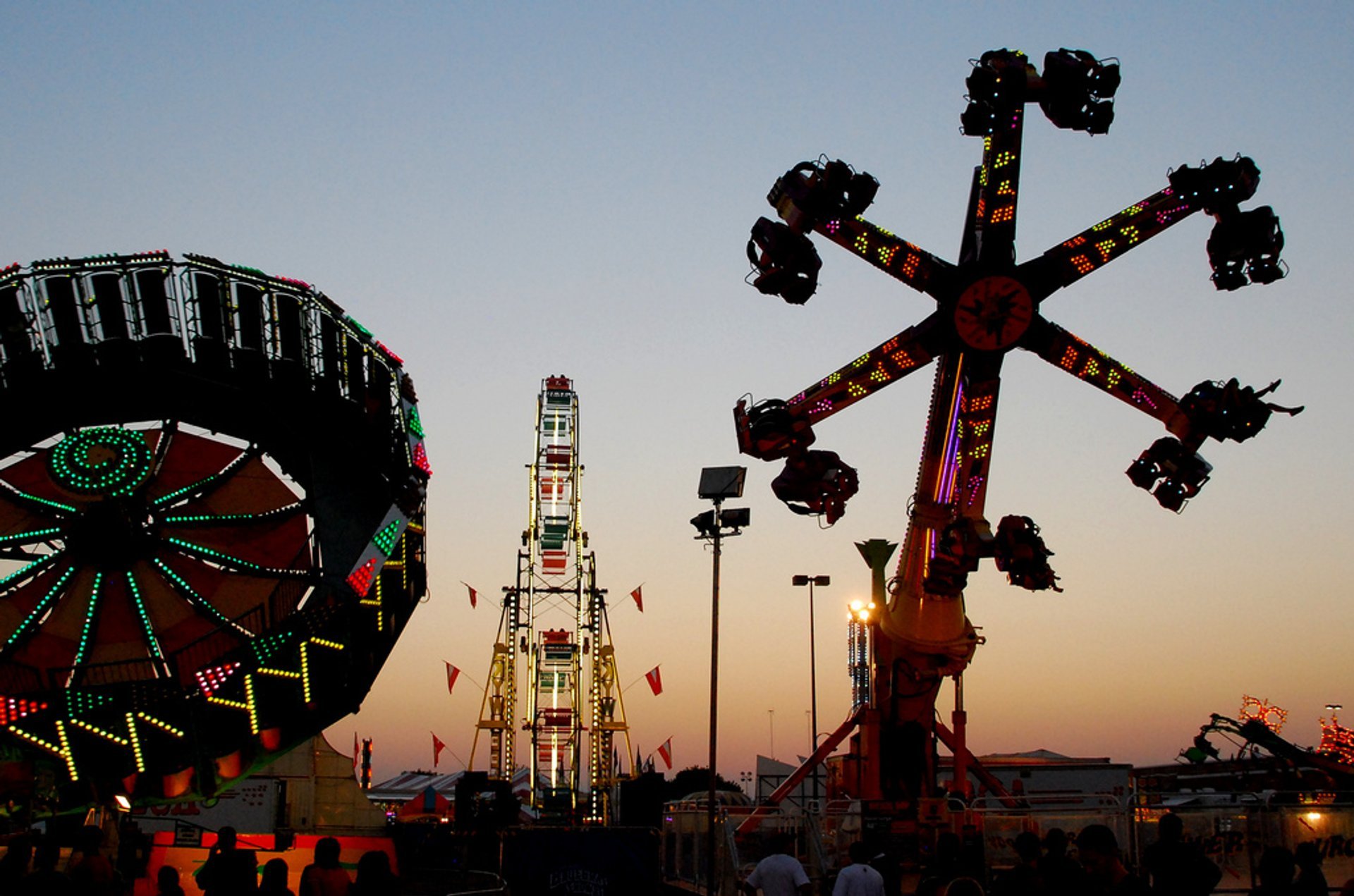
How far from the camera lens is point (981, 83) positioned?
24375 mm

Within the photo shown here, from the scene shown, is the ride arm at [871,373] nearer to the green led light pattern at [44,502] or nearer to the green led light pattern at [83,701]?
the green led light pattern at [83,701]

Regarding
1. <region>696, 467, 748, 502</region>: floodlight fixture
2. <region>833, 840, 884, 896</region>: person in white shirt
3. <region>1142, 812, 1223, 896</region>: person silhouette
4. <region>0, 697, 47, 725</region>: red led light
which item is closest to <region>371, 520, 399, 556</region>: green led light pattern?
<region>0, 697, 47, 725</region>: red led light

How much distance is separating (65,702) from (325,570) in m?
7.33

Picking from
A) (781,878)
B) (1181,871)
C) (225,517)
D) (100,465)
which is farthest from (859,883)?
(100,465)

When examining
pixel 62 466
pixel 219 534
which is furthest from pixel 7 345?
pixel 219 534

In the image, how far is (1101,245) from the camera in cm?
2423

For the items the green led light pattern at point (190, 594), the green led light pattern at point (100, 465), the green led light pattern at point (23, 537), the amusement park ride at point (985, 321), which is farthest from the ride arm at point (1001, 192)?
the green led light pattern at point (23, 537)

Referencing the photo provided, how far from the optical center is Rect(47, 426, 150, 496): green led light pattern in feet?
117

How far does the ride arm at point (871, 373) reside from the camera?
78.1 ft

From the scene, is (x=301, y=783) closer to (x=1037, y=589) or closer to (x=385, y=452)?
(x=385, y=452)

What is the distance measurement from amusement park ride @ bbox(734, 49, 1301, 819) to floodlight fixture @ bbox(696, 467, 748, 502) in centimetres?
316

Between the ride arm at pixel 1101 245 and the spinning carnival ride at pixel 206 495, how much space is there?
18.1 meters

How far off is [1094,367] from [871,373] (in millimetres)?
4033

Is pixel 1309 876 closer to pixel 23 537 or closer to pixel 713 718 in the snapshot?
pixel 713 718
